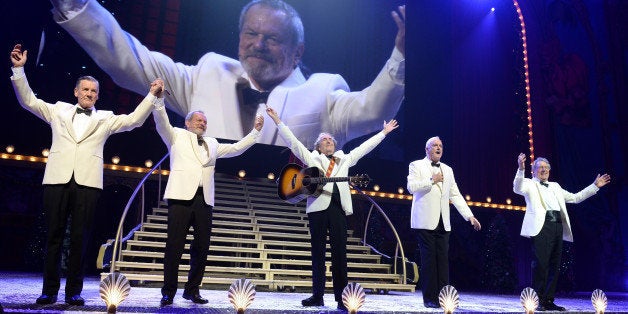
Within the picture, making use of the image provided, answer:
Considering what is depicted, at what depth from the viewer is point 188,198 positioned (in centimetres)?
436

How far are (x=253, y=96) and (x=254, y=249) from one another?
2.95m

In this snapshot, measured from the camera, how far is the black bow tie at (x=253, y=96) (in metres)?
9.26

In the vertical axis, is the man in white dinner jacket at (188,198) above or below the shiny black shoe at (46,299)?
above

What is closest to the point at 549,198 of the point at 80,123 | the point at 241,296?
the point at 241,296

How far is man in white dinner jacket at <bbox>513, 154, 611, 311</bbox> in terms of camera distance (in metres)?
5.62

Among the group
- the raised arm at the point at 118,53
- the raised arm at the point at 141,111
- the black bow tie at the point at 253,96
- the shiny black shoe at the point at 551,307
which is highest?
the raised arm at the point at 118,53

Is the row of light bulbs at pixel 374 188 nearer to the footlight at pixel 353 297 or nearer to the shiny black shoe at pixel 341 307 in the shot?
the shiny black shoe at pixel 341 307

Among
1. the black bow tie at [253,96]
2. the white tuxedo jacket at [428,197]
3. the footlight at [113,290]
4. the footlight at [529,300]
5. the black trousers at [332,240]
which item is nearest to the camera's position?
the footlight at [113,290]

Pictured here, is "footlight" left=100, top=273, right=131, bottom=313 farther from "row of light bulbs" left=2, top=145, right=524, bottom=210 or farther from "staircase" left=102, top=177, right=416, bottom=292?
"row of light bulbs" left=2, top=145, right=524, bottom=210

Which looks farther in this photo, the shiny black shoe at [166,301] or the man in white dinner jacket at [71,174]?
the shiny black shoe at [166,301]

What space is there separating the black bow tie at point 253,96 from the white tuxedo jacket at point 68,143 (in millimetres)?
5237

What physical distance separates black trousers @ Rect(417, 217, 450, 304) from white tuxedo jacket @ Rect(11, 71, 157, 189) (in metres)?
3.08

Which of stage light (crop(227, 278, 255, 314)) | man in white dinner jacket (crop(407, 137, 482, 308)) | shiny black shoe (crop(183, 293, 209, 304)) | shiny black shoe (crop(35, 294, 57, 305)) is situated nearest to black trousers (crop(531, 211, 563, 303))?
man in white dinner jacket (crop(407, 137, 482, 308))

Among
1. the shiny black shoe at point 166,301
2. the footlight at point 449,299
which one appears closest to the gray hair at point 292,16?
the shiny black shoe at point 166,301
